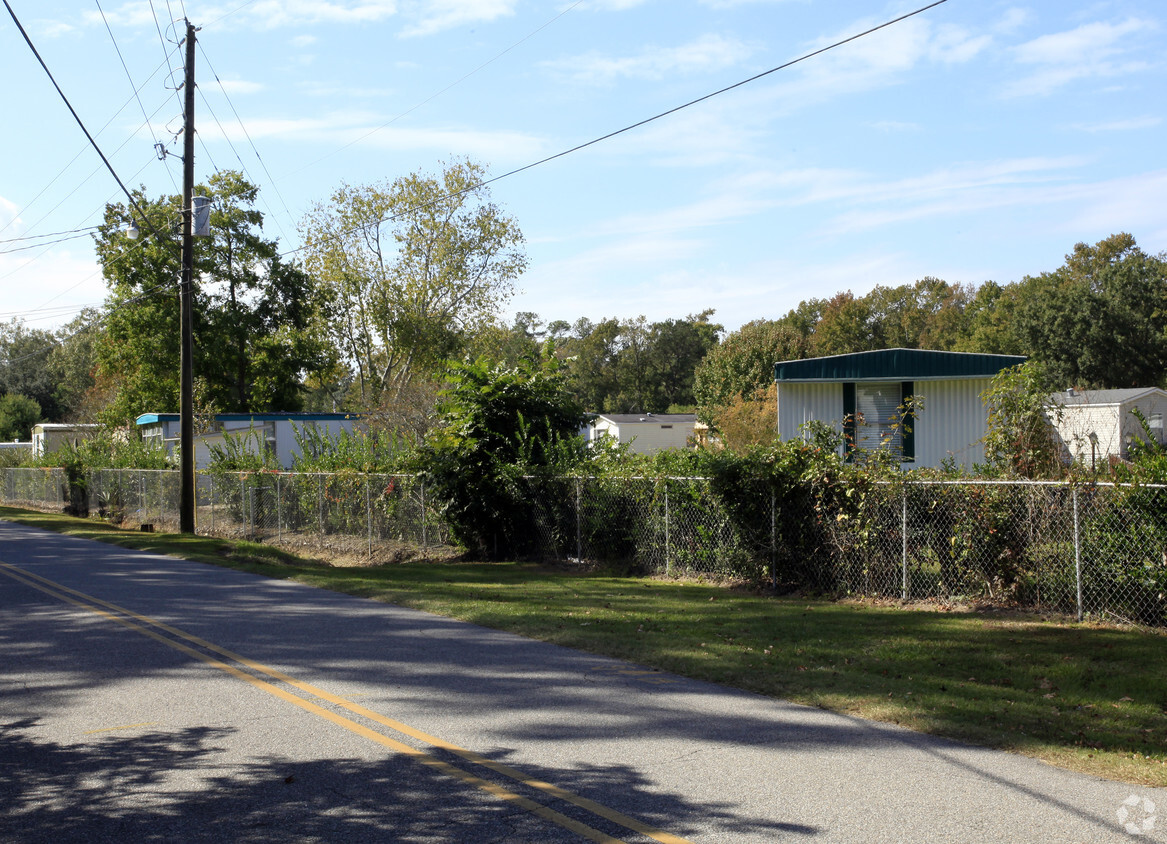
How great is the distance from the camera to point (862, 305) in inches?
2825

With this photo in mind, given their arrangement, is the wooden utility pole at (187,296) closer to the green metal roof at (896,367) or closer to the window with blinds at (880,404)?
the green metal roof at (896,367)

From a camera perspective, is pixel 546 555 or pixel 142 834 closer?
pixel 142 834

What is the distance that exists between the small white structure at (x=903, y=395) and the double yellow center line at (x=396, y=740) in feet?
40.3

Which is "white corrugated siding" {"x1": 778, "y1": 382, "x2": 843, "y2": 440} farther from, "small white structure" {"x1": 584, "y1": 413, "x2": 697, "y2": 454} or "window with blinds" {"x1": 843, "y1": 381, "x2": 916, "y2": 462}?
"small white structure" {"x1": 584, "y1": 413, "x2": 697, "y2": 454}

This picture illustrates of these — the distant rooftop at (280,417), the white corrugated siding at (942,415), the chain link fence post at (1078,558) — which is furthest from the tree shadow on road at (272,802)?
the distant rooftop at (280,417)

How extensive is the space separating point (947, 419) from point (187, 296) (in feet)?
61.4

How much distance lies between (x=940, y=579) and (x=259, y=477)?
61.6 feet

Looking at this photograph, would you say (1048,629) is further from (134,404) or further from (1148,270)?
(1148,270)

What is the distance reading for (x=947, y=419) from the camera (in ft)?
62.8

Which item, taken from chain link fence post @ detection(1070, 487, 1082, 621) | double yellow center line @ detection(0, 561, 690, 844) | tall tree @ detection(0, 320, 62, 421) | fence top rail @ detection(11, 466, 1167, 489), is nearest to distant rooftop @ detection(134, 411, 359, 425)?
fence top rail @ detection(11, 466, 1167, 489)

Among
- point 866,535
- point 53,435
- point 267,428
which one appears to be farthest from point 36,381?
point 866,535

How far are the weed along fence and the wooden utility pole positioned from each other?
723cm


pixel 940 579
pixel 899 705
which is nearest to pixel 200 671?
pixel 899 705

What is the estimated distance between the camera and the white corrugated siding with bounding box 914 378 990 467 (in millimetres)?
18844
